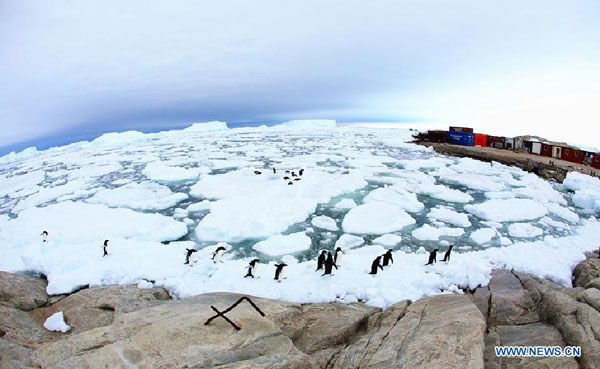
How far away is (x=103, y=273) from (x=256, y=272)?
385cm

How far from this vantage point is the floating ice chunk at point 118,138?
59.2 m

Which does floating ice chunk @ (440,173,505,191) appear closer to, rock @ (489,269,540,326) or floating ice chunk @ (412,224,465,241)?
floating ice chunk @ (412,224,465,241)

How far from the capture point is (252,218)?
11.1 metres

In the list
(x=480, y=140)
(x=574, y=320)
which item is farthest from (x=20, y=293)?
(x=480, y=140)

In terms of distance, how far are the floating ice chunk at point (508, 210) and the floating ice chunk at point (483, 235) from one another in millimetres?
1661

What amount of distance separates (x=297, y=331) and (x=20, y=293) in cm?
592

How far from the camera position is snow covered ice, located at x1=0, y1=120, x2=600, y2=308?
7.39m

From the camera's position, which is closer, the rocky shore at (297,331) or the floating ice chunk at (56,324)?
the rocky shore at (297,331)

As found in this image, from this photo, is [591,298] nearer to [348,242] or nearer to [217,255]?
[348,242]

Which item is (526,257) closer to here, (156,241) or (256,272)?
(256,272)

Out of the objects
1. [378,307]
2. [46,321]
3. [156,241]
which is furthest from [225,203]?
[378,307]

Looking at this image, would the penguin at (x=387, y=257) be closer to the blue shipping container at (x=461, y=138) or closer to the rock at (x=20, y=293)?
the rock at (x=20, y=293)

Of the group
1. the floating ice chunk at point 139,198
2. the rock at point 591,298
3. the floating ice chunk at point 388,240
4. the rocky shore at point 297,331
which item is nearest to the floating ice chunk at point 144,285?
the rocky shore at point 297,331

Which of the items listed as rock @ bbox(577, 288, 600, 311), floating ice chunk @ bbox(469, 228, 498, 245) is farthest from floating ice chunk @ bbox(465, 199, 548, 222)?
rock @ bbox(577, 288, 600, 311)
